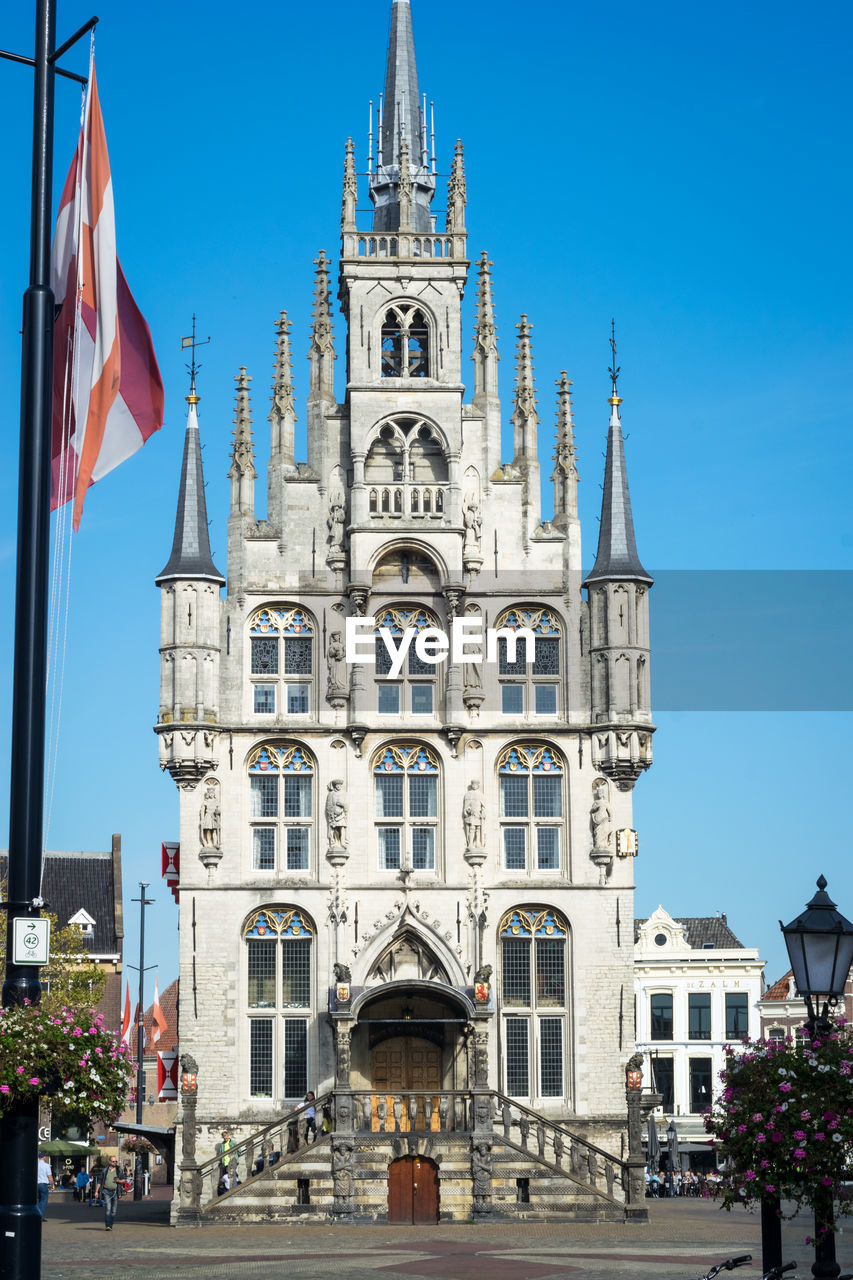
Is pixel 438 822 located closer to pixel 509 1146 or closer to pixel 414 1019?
pixel 414 1019

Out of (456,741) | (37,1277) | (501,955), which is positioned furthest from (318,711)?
(37,1277)

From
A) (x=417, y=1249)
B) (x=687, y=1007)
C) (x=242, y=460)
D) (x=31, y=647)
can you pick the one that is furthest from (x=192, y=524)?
(x=687, y=1007)

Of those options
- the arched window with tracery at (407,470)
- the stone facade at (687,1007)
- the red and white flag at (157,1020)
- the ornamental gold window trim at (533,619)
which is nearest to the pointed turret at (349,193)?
the arched window with tracery at (407,470)

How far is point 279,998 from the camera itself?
149ft

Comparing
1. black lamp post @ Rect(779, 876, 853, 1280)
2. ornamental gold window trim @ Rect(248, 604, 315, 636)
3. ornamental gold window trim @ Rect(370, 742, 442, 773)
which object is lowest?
black lamp post @ Rect(779, 876, 853, 1280)

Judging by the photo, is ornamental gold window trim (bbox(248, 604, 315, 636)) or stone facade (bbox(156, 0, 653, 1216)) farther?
ornamental gold window trim (bbox(248, 604, 315, 636))

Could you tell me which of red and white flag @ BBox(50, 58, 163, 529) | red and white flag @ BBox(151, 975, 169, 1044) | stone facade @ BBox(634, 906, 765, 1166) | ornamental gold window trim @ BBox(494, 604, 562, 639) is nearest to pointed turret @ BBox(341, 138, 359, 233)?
ornamental gold window trim @ BBox(494, 604, 562, 639)

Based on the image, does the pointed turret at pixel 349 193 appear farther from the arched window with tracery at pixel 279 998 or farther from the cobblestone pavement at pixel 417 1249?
the cobblestone pavement at pixel 417 1249

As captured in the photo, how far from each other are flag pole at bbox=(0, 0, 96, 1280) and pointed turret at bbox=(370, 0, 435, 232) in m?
35.1

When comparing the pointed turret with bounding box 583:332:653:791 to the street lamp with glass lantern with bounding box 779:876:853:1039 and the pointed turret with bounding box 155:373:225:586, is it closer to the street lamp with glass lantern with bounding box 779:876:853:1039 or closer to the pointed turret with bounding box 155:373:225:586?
the pointed turret with bounding box 155:373:225:586

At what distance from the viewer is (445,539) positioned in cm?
4753

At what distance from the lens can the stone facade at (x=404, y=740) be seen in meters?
45.4

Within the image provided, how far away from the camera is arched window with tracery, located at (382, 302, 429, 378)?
48656mm

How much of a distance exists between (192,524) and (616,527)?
422 inches
